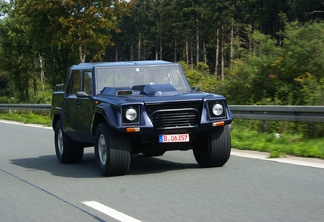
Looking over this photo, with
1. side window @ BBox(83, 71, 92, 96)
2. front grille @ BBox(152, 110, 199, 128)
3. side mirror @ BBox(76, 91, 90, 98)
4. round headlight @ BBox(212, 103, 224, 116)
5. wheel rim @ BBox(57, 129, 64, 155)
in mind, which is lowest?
wheel rim @ BBox(57, 129, 64, 155)

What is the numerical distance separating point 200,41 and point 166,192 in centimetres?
8145

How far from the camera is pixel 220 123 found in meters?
8.87

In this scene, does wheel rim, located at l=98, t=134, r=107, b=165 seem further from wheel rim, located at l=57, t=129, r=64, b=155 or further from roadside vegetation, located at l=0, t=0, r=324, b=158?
roadside vegetation, located at l=0, t=0, r=324, b=158

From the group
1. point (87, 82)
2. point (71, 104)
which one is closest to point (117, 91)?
point (87, 82)

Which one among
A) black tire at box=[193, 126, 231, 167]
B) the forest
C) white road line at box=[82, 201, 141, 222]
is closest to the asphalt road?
white road line at box=[82, 201, 141, 222]

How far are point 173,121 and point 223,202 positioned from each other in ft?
7.30

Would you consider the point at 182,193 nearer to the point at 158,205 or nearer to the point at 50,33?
the point at 158,205

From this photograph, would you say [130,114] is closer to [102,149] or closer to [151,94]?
[151,94]

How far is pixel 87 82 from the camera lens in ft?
34.0

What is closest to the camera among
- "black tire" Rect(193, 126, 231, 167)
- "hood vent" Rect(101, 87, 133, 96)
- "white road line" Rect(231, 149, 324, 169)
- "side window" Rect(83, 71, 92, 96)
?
"black tire" Rect(193, 126, 231, 167)

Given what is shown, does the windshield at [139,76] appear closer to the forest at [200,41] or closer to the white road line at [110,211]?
the white road line at [110,211]

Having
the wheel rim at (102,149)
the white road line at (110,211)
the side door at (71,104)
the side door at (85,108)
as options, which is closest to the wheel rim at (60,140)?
the side door at (71,104)

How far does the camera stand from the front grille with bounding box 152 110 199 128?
8.66m

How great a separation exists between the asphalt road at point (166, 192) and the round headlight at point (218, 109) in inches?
35.7
